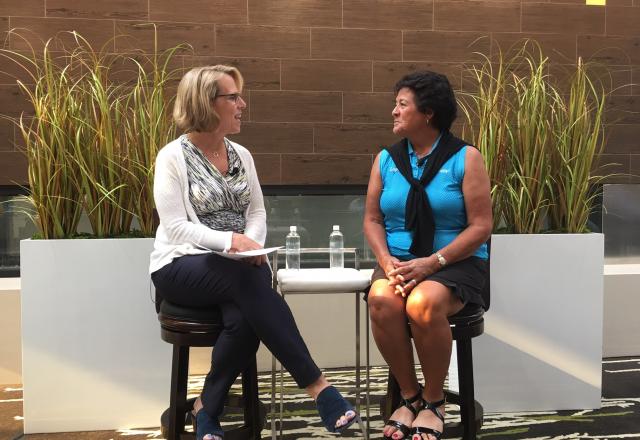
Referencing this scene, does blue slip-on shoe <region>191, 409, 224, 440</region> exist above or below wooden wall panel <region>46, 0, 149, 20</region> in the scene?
below

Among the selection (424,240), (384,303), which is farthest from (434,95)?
(384,303)

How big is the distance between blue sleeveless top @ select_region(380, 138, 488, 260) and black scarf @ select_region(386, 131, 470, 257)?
2 cm

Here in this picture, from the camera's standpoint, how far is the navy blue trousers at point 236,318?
2238 millimetres

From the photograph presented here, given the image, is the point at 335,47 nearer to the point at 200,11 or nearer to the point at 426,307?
the point at 200,11

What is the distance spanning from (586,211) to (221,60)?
7.12 feet

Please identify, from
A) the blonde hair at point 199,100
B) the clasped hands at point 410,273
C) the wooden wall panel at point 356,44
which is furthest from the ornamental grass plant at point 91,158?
the wooden wall panel at point 356,44

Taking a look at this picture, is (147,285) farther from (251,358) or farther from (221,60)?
(221,60)

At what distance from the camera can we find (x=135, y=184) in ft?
9.09

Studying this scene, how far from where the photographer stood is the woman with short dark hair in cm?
234

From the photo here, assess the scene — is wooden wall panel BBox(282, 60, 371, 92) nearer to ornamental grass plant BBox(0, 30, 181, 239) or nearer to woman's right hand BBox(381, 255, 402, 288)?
ornamental grass plant BBox(0, 30, 181, 239)

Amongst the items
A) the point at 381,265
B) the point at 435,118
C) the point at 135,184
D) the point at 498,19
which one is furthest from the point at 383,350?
the point at 498,19

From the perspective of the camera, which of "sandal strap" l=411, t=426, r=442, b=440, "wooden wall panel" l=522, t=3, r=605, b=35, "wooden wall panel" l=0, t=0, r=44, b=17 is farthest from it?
"wooden wall panel" l=522, t=3, r=605, b=35

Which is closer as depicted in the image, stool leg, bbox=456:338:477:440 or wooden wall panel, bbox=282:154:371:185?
stool leg, bbox=456:338:477:440

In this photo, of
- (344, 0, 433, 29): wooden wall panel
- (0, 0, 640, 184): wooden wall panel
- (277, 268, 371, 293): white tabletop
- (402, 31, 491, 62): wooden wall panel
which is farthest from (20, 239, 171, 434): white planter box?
(402, 31, 491, 62): wooden wall panel
